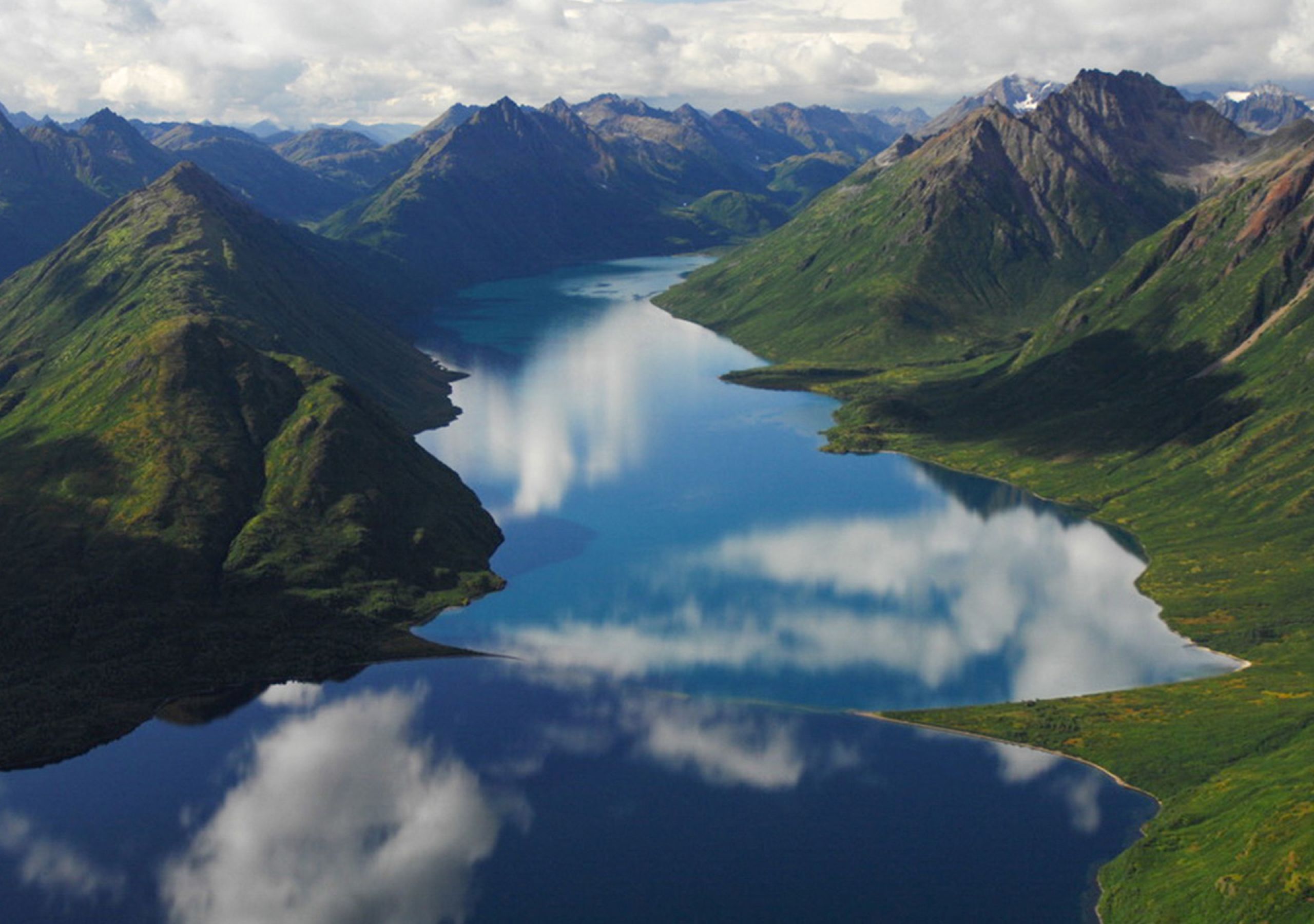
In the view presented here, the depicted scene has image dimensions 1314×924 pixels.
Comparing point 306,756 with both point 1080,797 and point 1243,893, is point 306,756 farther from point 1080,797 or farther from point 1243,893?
point 1243,893

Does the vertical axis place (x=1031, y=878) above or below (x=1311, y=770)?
below

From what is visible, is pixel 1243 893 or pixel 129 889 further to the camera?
pixel 129 889

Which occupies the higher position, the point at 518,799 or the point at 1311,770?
the point at 1311,770

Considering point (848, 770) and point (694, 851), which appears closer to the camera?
point (694, 851)

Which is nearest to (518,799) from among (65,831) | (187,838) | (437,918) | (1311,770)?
(437,918)

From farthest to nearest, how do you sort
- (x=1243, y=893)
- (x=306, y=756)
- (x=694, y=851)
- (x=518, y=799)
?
(x=306, y=756), (x=518, y=799), (x=694, y=851), (x=1243, y=893)

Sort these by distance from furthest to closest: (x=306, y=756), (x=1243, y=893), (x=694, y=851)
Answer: (x=306, y=756) → (x=694, y=851) → (x=1243, y=893)

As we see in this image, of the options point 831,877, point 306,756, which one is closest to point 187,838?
point 306,756

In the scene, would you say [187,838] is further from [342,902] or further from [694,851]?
[694,851]

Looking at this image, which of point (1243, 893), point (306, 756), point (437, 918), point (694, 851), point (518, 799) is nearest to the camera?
point (1243, 893)
